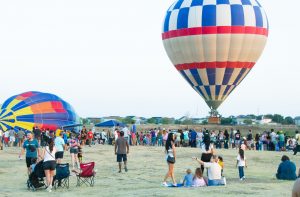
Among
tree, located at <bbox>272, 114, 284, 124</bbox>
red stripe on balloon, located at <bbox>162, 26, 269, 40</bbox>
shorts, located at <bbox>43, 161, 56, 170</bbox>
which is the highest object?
red stripe on balloon, located at <bbox>162, 26, 269, 40</bbox>

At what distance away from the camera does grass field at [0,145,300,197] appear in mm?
14547

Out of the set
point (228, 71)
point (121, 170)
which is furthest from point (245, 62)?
point (121, 170)

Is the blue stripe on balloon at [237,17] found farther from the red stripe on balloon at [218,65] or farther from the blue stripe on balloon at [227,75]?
the blue stripe on balloon at [227,75]

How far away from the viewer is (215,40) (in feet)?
138

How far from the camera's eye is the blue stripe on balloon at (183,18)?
42.5m

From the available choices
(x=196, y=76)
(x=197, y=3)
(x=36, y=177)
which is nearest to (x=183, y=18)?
(x=197, y=3)

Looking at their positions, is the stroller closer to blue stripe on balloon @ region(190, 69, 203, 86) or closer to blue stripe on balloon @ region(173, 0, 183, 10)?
blue stripe on balloon @ region(190, 69, 203, 86)

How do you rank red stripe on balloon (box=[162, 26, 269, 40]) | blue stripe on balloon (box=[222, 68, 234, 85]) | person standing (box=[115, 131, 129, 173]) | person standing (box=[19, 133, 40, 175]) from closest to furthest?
person standing (box=[19, 133, 40, 175])
person standing (box=[115, 131, 129, 173])
red stripe on balloon (box=[162, 26, 269, 40])
blue stripe on balloon (box=[222, 68, 234, 85])

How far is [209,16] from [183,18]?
200 cm

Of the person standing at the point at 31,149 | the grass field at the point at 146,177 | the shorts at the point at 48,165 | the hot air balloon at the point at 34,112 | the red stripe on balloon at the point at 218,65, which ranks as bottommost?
the grass field at the point at 146,177

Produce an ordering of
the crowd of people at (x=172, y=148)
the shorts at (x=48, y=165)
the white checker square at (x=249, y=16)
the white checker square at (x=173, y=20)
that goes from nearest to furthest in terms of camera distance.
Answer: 1. the shorts at (x=48, y=165)
2. the crowd of people at (x=172, y=148)
3. the white checker square at (x=249, y=16)
4. the white checker square at (x=173, y=20)

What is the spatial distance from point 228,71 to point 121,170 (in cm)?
2419

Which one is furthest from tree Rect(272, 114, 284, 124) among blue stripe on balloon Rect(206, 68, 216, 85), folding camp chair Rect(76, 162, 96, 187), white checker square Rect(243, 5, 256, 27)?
folding camp chair Rect(76, 162, 96, 187)

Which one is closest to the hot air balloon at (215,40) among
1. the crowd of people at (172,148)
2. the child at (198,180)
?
the crowd of people at (172,148)
